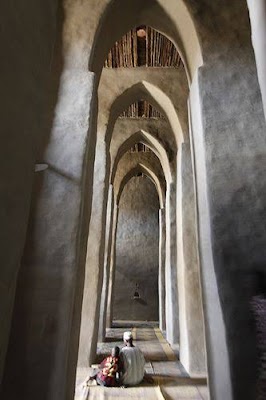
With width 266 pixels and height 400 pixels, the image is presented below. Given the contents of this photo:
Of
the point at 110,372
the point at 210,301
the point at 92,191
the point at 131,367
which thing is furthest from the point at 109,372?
the point at 92,191

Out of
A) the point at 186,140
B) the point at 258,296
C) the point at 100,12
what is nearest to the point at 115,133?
the point at 186,140

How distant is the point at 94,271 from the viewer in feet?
21.6

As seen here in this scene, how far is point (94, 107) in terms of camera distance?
464cm

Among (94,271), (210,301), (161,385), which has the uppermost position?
(94,271)

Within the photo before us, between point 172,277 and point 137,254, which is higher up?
point 137,254

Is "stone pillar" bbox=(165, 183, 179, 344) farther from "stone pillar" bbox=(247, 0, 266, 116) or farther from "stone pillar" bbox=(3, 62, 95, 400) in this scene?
"stone pillar" bbox=(247, 0, 266, 116)

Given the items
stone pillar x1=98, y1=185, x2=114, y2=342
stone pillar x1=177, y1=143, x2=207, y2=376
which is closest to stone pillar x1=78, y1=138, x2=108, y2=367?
stone pillar x1=177, y1=143, x2=207, y2=376

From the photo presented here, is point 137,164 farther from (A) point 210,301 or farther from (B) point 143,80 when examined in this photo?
(A) point 210,301

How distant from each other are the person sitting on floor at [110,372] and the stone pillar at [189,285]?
139cm

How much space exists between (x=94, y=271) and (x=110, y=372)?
75.0 inches

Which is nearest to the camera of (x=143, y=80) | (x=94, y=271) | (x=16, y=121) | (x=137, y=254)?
(x=16, y=121)

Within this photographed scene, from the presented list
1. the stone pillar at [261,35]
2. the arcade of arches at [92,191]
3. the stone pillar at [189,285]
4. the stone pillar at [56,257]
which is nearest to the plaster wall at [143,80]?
the stone pillar at [189,285]

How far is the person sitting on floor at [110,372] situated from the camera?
16.9ft

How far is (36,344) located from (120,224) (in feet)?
44.1
